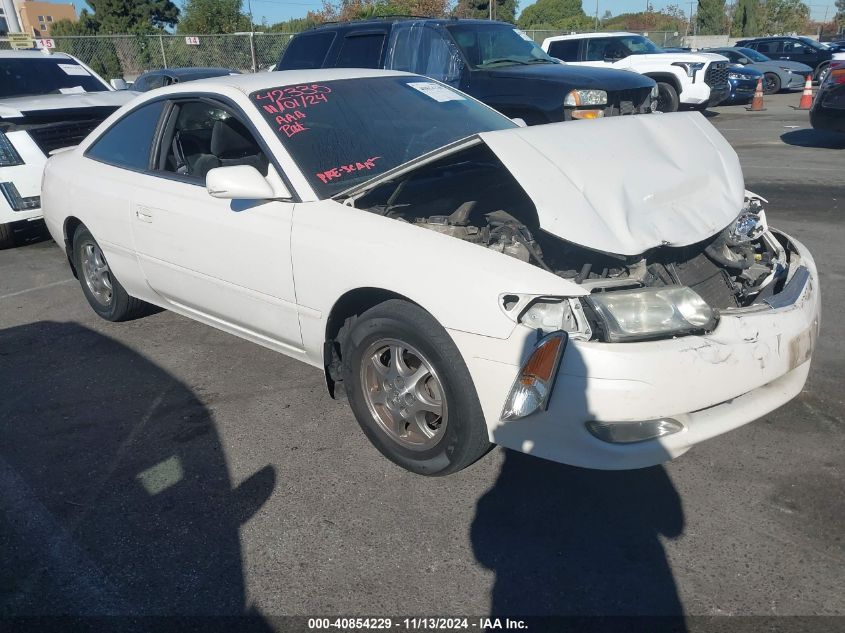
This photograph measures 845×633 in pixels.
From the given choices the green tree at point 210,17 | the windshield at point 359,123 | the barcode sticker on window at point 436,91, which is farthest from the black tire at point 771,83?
the green tree at point 210,17

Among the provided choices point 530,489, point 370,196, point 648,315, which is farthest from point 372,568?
point 370,196

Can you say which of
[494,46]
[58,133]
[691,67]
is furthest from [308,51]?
[691,67]

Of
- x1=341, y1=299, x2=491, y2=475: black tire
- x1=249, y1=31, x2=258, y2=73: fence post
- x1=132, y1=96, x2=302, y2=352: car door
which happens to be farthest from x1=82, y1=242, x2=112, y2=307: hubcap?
x1=249, y1=31, x2=258, y2=73: fence post

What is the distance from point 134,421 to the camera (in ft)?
12.7

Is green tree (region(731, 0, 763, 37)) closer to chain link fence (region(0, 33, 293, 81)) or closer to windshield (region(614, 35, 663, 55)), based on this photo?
chain link fence (region(0, 33, 293, 81))

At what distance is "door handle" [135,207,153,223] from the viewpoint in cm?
423

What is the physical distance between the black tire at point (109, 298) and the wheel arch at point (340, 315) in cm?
214

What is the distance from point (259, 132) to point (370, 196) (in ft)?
2.08

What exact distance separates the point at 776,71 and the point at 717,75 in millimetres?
6597

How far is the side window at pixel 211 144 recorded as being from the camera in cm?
432

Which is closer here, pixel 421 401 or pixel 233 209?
pixel 421 401

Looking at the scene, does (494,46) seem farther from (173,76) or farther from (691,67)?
(173,76)

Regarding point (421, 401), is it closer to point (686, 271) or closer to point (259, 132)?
point (686, 271)

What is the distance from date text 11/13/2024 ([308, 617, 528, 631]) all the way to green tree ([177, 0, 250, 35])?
127 feet
